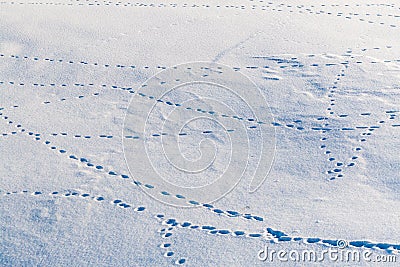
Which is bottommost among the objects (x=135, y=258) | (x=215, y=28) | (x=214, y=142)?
(x=135, y=258)

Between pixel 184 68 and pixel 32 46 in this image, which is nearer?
pixel 184 68

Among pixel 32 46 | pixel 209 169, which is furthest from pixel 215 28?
pixel 209 169

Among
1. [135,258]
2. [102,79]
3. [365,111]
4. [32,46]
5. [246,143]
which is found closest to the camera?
[135,258]

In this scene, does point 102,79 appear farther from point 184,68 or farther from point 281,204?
point 281,204

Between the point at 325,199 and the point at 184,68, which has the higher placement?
the point at 184,68

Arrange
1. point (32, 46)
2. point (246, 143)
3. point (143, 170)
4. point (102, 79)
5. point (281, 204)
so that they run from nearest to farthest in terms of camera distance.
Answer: point (281, 204) < point (143, 170) < point (246, 143) < point (102, 79) < point (32, 46)

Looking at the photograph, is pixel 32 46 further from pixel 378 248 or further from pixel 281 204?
pixel 378 248

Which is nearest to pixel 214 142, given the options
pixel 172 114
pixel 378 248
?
pixel 172 114
